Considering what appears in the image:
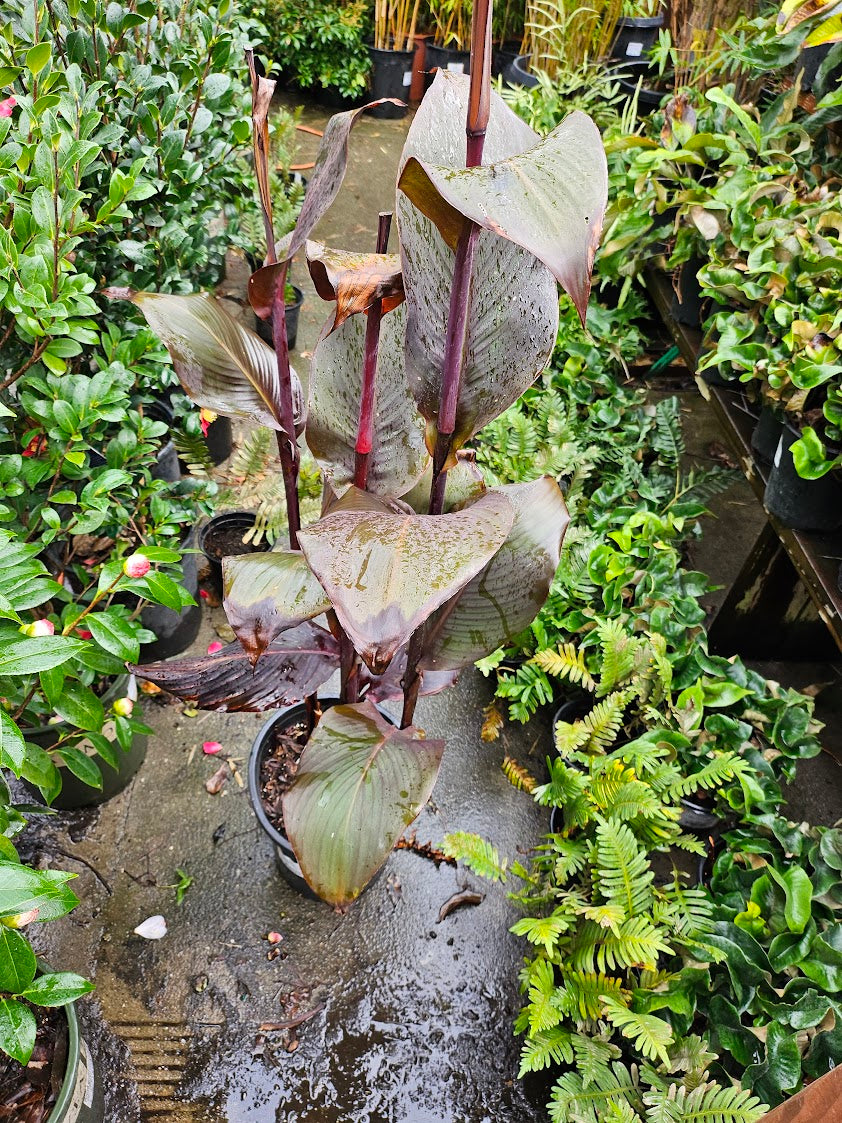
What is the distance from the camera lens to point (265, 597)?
1.04 metres

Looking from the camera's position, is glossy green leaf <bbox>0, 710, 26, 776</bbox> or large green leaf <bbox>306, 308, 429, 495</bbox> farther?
large green leaf <bbox>306, 308, 429, 495</bbox>

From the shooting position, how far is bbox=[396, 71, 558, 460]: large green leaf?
2.99 feet

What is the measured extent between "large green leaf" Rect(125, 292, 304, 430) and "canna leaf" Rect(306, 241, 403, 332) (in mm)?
250

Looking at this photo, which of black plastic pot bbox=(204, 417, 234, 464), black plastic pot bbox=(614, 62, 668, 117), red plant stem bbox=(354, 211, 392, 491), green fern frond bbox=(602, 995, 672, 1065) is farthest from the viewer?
black plastic pot bbox=(614, 62, 668, 117)

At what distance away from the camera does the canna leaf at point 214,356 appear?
3.54 ft

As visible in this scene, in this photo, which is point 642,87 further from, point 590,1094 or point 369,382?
point 590,1094

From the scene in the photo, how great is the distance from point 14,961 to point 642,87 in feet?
15.0

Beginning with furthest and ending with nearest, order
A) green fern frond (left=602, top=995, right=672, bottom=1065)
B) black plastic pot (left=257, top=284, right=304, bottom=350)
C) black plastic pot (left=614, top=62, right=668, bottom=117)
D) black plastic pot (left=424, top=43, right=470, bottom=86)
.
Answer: black plastic pot (left=424, top=43, right=470, bottom=86), black plastic pot (left=614, top=62, right=668, bottom=117), black plastic pot (left=257, top=284, right=304, bottom=350), green fern frond (left=602, top=995, right=672, bottom=1065)

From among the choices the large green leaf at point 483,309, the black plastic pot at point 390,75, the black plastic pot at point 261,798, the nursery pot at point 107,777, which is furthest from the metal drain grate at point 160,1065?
the black plastic pot at point 390,75

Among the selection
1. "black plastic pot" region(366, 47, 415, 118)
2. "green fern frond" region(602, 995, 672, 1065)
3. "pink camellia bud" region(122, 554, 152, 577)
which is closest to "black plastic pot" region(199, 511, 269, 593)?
"pink camellia bud" region(122, 554, 152, 577)

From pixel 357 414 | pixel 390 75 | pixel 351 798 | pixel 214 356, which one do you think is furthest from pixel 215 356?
pixel 390 75

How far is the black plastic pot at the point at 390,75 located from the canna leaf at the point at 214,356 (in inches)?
198

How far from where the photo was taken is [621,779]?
5.15ft

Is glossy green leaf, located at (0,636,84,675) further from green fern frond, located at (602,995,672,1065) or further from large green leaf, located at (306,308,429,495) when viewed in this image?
green fern frond, located at (602,995,672,1065)
